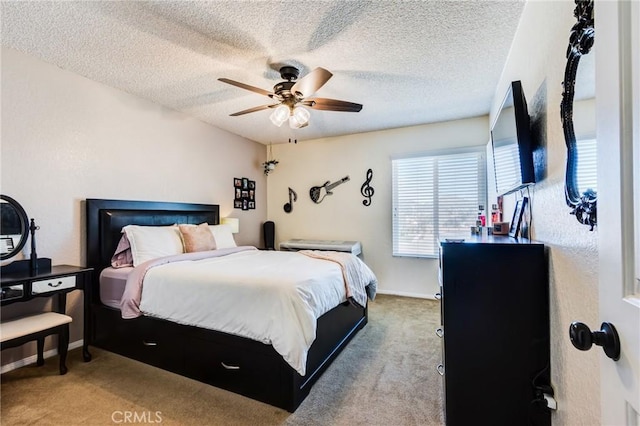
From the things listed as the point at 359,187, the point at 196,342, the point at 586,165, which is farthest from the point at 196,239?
the point at 586,165

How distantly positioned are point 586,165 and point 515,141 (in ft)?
2.72

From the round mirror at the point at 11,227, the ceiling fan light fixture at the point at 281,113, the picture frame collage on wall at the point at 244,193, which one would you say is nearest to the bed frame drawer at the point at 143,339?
the round mirror at the point at 11,227

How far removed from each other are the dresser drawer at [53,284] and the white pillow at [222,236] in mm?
1365

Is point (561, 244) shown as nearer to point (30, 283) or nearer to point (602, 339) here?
point (602, 339)

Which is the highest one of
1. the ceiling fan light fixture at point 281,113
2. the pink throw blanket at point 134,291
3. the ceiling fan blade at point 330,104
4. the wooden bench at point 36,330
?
the ceiling fan blade at point 330,104

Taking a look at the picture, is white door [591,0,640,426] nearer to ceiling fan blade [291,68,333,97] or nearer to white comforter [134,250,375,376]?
white comforter [134,250,375,376]

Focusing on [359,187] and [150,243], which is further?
[359,187]

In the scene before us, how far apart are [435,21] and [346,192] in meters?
3.00

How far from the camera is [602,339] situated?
2.01 feet

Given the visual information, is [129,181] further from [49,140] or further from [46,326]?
[46,326]


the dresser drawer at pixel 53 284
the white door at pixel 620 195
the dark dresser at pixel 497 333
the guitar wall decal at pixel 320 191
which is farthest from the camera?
the guitar wall decal at pixel 320 191

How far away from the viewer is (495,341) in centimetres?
143
